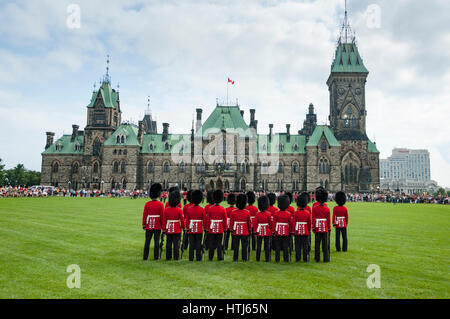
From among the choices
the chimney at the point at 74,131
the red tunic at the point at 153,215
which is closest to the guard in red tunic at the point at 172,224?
the red tunic at the point at 153,215

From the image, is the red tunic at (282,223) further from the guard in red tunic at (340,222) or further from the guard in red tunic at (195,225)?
the guard in red tunic at (340,222)

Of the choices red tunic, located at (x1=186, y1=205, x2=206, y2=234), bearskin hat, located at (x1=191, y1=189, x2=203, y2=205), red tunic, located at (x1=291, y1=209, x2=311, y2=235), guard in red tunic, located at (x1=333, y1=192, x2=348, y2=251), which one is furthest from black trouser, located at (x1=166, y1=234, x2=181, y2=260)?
guard in red tunic, located at (x1=333, y1=192, x2=348, y2=251)

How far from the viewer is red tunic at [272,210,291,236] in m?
10.4

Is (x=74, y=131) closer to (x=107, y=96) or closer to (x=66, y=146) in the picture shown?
(x=66, y=146)

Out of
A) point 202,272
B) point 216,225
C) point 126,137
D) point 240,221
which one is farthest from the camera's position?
point 126,137

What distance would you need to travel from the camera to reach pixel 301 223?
10.4 meters

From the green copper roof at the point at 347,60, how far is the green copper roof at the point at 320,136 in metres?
12.5

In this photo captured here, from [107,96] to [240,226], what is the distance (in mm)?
60931

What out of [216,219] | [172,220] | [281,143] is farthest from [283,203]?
[281,143]

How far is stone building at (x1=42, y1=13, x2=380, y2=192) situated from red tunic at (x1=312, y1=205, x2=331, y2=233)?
4367 centimetres

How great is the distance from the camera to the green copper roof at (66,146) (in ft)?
210

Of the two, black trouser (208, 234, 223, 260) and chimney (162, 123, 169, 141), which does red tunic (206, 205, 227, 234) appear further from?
chimney (162, 123, 169, 141)
